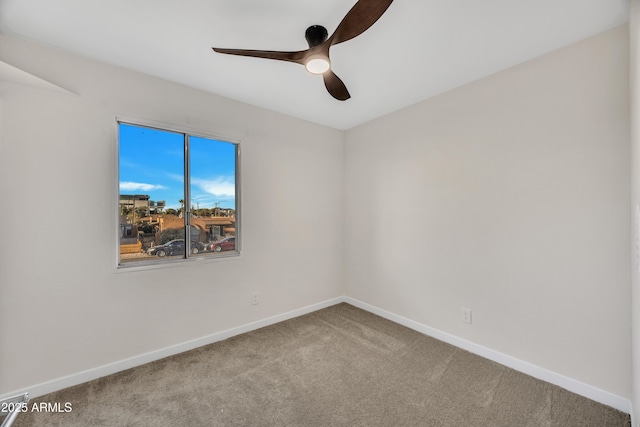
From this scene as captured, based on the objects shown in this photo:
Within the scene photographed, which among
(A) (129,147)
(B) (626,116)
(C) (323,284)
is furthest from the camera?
(C) (323,284)

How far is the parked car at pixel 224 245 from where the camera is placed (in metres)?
2.69

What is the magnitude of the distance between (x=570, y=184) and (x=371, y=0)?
71.7 inches

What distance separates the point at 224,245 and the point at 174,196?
67 centimetres

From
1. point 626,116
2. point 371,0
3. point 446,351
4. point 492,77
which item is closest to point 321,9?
point 371,0

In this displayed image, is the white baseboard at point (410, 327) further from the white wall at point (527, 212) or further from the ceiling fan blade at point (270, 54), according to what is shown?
the ceiling fan blade at point (270, 54)

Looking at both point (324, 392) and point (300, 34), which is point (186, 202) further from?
point (324, 392)

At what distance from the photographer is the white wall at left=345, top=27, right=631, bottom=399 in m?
1.73

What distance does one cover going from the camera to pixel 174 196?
2.44 metres

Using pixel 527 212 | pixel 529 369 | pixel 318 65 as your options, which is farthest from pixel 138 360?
pixel 527 212

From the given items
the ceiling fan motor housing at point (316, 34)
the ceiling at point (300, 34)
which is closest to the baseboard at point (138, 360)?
the ceiling at point (300, 34)

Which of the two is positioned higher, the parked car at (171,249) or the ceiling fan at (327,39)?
the ceiling fan at (327,39)

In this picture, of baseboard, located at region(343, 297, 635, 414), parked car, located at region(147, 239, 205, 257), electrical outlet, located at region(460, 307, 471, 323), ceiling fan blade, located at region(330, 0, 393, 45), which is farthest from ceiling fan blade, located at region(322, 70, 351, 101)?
baseboard, located at region(343, 297, 635, 414)

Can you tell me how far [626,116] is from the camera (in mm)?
1673

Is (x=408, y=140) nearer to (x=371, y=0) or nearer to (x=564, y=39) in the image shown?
(x=564, y=39)
